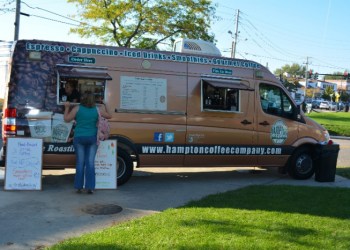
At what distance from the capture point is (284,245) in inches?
190

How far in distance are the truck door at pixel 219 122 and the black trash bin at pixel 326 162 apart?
60.6 inches

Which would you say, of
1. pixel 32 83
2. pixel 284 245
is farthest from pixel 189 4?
pixel 284 245

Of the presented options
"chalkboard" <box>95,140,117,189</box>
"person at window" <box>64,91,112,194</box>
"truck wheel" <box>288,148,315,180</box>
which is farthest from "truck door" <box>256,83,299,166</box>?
"person at window" <box>64,91,112,194</box>

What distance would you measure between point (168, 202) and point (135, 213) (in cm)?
87

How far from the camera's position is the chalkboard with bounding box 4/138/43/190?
7.23m

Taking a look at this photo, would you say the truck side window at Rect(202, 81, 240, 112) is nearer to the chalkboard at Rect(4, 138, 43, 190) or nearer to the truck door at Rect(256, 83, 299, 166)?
the truck door at Rect(256, 83, 299, 166)

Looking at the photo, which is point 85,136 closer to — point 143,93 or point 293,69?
point 143,93

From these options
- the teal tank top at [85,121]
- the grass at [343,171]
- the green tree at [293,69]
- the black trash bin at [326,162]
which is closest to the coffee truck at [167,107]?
the black trash bin at [326,162]

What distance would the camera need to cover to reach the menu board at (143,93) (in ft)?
26.1

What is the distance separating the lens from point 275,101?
9.40m

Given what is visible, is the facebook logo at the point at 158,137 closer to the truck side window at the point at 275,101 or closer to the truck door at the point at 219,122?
the truck door at the point at 219,122

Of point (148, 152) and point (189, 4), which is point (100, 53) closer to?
point (148, 152)

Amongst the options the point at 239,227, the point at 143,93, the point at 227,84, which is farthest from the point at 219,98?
the point at 239,227

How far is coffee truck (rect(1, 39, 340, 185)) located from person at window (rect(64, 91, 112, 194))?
0.45 metres
